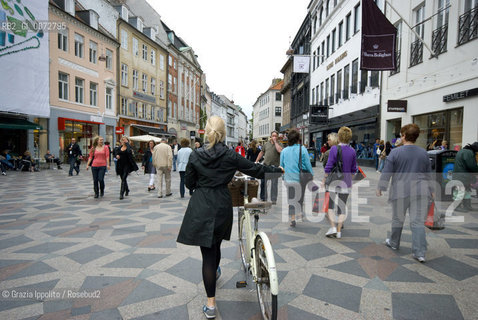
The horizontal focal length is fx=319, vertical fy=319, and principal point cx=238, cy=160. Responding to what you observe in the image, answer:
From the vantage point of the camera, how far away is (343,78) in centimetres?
2420

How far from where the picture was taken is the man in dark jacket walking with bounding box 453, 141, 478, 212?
7.16 metres

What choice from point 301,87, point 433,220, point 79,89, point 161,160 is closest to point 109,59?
point 79,89

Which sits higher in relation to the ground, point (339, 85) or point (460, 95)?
point (339, 85)

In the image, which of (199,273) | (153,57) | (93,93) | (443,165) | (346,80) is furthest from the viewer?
(153,57)

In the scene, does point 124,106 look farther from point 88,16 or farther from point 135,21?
point 135,21

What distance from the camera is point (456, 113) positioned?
1239cm

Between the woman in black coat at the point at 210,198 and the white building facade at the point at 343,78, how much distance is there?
A: 17850 mm

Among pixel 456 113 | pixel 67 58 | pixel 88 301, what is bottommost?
pixel 88 301

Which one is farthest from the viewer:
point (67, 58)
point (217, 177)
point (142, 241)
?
point (67, 58)

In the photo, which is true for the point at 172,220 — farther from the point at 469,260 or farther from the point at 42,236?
the point at 469,260

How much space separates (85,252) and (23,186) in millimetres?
8925

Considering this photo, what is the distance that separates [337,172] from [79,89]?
24054mm

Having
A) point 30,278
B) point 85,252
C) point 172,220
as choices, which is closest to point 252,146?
point 172,220

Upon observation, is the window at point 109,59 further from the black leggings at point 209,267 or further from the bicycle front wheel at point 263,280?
the bicycle front wheel at point 263,280
